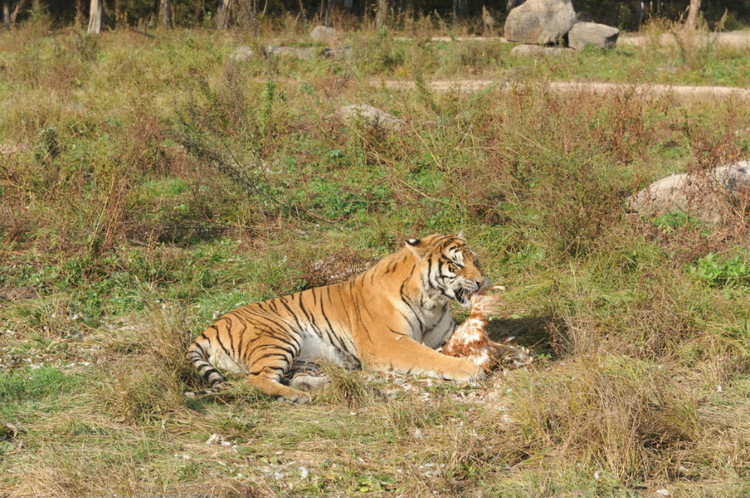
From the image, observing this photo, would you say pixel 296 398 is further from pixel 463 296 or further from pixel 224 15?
pixel 224 15

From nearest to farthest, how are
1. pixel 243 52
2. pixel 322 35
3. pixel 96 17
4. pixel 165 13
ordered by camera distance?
pixel 243 52 → pixel 322 35 → pixel 165 13 → pixel 96 17

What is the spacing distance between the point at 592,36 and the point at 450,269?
1465cm

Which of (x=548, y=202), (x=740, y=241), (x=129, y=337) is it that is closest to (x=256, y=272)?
(x=129, y=337)

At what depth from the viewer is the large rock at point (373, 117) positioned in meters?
10.1

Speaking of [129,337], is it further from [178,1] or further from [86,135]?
[178,1]

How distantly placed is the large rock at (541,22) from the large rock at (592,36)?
0.43m

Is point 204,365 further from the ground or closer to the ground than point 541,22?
Answer: closer to the ground

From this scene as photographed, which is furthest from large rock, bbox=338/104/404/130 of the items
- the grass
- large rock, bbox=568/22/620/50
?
large rock, bbox=568/22/620/50

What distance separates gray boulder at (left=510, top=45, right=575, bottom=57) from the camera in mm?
17469

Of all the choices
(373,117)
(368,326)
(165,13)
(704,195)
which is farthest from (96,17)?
(368,326)

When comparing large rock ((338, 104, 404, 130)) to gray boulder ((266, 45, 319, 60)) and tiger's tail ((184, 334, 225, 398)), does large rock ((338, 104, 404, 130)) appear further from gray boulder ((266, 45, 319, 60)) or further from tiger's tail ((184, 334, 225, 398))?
gray boulder ((266, 45, 319, 60))

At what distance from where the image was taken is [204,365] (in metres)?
5.33

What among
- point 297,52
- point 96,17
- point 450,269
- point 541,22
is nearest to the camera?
point 450,269

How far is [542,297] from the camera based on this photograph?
6418mm
